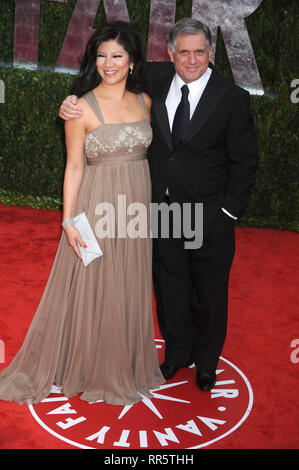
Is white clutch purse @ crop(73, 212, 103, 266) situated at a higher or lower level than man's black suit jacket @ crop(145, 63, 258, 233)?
lower

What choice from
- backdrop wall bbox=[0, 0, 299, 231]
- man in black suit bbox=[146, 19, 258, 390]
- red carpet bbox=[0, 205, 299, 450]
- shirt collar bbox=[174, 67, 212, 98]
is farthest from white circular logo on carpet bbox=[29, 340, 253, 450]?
backdrop wall bbox=[0, 0, 299, 231]

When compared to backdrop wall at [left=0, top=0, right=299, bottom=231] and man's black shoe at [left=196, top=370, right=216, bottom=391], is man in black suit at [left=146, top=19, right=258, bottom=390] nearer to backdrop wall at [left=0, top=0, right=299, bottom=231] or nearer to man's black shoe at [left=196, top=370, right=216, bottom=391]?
man's black shoe at [left=196, top=370, right=216, bottom=391]

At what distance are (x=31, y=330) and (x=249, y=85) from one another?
429 cm

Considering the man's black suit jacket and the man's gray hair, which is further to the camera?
the man's black suit jacket

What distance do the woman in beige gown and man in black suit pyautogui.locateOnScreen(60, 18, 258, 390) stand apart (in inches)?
4.9

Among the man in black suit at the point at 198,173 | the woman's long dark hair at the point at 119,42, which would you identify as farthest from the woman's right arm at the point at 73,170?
the woman's long dark hair at the point at 119,42

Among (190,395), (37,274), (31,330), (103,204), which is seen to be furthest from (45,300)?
(37,274)

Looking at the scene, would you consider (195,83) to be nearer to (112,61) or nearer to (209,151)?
(209,151)

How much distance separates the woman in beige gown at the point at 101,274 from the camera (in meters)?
3.29

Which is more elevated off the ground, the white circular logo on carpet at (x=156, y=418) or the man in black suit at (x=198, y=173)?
the man in black suit at (x=198, y=173)

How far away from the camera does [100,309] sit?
3463mm

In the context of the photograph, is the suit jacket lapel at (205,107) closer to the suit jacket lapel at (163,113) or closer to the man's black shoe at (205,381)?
the suit jacket lapel at (163,113)

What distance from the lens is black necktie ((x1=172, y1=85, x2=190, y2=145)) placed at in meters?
3.37
